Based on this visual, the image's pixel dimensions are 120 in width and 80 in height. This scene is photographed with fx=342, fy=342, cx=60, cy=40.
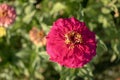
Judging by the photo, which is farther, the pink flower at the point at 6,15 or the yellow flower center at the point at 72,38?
the pink flower at the point at 6,15

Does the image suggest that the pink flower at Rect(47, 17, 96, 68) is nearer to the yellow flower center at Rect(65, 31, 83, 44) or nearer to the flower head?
the yellow flower center at Rect(65, 31, 83, 44)

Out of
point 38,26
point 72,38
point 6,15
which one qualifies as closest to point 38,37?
point 38,26

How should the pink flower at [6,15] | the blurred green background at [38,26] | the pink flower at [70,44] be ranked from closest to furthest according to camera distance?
the pink flower at [70,44], the pink flower at [6,15], the blurred green background at [38,26]

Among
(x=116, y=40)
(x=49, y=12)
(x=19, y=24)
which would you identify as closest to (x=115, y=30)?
(x=116, y=40)

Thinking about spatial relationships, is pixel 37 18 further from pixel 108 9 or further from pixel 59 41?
pixel 59 41

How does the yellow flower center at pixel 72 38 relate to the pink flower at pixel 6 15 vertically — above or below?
below

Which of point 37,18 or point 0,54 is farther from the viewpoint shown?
point 0,54

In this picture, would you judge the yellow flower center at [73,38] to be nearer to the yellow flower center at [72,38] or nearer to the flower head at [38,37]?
the yellow flower center at [72,38]

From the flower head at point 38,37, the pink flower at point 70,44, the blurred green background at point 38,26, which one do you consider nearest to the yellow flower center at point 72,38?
the pink flower at point 70,44
